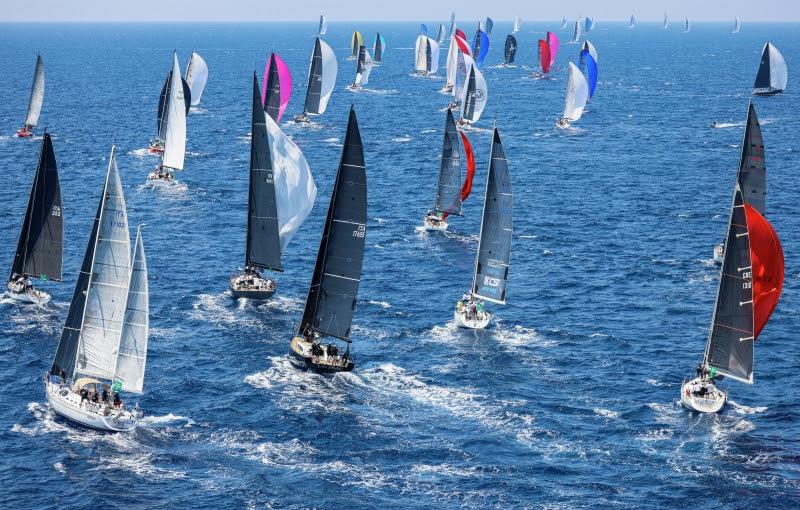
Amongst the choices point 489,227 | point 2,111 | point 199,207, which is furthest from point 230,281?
point 2,111

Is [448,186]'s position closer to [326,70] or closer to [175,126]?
[175,126]

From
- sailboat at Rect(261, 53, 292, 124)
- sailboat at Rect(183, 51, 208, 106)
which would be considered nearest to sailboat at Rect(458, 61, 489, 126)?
sailboat at Rect(261, 53, 292, 124)

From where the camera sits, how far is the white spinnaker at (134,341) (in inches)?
2591

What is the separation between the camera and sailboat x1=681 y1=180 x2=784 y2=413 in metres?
66.5

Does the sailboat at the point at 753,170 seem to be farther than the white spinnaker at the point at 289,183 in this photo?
No

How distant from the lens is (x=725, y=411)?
219 ft

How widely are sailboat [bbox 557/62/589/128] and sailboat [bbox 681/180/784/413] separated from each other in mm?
103291

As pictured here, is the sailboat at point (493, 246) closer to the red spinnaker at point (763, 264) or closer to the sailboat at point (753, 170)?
the sailboat at point (753, 170)

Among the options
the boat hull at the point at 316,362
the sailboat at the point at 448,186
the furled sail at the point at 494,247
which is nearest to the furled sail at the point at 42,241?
the boat hull at the point at 316,362

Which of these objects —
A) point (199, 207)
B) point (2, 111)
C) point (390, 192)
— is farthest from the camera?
point (2, 111)

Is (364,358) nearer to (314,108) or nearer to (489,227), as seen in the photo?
(489,227)

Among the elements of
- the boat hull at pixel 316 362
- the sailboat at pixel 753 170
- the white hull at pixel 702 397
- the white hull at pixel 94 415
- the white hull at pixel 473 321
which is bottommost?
the white hull at pixel 94 415

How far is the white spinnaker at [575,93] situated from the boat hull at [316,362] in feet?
353

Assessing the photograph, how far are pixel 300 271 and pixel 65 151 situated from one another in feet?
220
